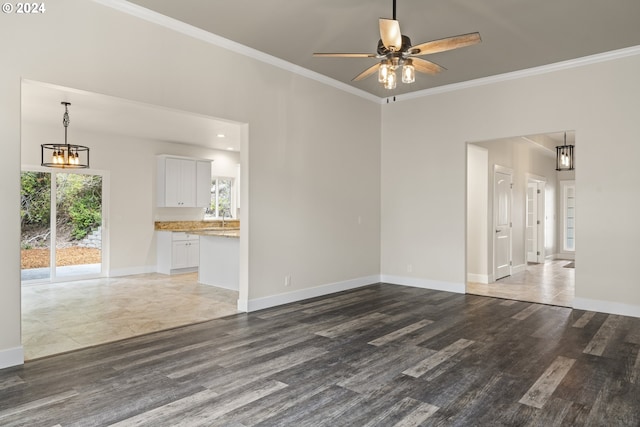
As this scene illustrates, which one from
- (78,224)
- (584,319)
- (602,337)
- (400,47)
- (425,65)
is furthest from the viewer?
(78,224)

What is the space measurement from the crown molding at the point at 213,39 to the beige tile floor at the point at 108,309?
10.6ft

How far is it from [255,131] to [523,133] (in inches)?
150

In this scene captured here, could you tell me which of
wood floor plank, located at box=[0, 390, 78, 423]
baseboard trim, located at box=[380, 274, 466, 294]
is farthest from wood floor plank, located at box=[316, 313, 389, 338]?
wood floor plank, located at box=[0, 390, 78, 423]

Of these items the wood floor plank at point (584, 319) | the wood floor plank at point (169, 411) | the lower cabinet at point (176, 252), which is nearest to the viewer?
the wood floor plank at point (169, 411)

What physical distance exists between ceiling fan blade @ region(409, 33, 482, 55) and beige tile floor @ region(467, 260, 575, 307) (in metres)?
4.19

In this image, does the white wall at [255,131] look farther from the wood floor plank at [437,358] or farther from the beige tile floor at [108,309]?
the wood floor plank at [437,358]

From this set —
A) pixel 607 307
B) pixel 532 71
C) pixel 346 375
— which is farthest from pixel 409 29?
pixel 607 307

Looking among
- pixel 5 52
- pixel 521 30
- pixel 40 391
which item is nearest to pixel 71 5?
pixel 5 52

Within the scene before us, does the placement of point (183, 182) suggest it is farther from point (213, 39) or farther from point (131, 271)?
point (213, 39)

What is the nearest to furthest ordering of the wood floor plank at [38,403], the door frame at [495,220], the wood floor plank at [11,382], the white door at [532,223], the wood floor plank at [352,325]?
the wood floor plank at [38,403] < the wood floor plank at [11,382] < the wood floor plank at [352,325] < the door frame at [495,220] < the white door at [532,223]

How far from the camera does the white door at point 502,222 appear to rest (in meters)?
7.59

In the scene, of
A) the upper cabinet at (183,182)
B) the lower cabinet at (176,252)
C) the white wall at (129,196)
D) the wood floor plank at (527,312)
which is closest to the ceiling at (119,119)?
the white wall at (129,196)

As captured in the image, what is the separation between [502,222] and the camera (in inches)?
310

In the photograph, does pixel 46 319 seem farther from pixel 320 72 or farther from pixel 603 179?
pixel 603 179
